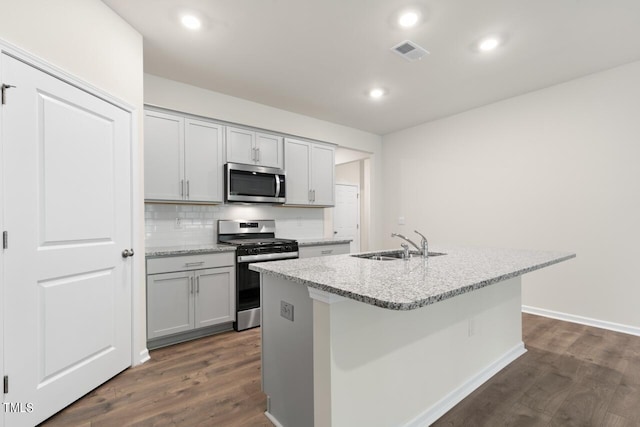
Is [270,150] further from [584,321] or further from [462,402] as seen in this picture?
[584,321]

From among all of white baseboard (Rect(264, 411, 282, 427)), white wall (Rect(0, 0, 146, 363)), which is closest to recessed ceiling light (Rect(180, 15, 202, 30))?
Answer: white wall (Rect(0, 0, 146, 363))

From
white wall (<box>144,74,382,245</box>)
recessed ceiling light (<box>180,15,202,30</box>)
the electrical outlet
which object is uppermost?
recessed ceiling light (<box>180,15,202,30</box>)

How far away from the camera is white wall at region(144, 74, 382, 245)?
126 inches

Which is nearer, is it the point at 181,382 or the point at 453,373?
the point at 453,373

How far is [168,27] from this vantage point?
2.35 metres

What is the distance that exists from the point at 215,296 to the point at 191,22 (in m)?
2.36

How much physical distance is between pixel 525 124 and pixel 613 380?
2.71 m

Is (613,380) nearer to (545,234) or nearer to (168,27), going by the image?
(545,234)

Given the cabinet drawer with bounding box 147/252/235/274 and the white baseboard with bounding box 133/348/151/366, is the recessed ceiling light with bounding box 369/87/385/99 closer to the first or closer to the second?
the cabinet drawer with bounding box 147/252/235/274

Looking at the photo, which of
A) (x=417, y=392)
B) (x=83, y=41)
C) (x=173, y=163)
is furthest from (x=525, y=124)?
(x=83, y=41)

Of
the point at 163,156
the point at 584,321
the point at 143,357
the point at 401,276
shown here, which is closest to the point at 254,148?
the point at 163,156

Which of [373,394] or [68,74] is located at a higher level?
[68,74]

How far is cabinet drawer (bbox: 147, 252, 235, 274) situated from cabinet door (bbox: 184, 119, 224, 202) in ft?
2.12

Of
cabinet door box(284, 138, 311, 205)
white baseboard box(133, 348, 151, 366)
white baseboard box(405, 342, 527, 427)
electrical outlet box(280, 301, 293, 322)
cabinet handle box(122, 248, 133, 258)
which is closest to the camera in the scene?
electrical outlet box(280, 301, 293, 322)
